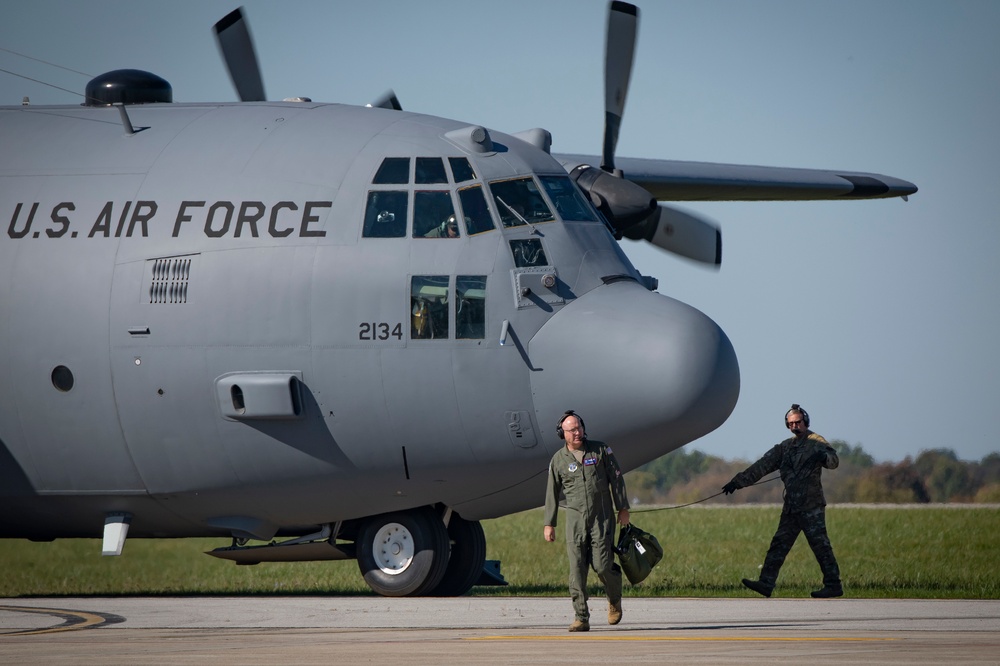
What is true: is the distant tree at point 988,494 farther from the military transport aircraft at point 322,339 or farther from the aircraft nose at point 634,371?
the aircraft nose at point 634,371

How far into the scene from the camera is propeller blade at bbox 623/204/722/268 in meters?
19.2

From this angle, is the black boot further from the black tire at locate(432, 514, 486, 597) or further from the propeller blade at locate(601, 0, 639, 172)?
the propeller blade at locate(601, 0, 639, 172)

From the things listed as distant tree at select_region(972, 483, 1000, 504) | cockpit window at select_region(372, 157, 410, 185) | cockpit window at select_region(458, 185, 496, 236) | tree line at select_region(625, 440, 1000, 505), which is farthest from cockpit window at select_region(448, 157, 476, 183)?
distant tree at select_region(972, 483, 1000, 504)

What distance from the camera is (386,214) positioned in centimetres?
1543

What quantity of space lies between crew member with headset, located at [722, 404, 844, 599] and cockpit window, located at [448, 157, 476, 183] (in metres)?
A: 4.15

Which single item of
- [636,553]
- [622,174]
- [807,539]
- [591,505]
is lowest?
[636,553]

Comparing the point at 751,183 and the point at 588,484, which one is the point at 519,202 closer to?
the point at 588,484

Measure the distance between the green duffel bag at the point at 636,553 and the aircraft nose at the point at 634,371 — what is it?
5.95 ft

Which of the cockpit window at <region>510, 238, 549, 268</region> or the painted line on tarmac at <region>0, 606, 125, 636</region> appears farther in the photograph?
the cockpit window at <region>510, 238, 549, 268</region>

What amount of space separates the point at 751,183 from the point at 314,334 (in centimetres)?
958

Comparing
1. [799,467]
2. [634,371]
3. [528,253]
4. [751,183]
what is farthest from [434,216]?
[751,183]

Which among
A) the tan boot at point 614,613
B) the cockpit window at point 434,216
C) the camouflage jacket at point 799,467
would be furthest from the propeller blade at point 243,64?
the tan boot at point 614,613

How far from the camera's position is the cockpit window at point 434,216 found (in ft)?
50.2

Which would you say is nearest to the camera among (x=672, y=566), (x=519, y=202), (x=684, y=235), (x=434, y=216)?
(x=434, y=216)
